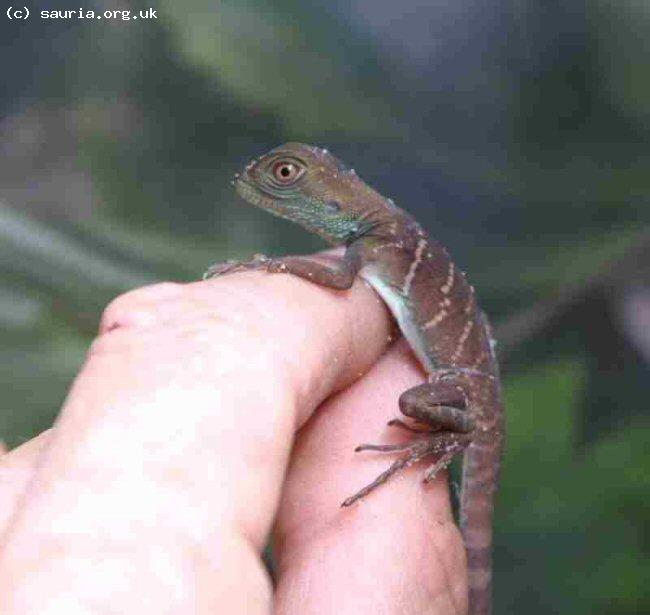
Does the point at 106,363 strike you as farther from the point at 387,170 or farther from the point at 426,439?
the point at 387,170

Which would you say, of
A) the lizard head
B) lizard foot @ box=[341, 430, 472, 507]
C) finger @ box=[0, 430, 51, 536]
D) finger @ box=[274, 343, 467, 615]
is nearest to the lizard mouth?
the lizard head

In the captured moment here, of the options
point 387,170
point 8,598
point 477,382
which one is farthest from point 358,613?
point 387,170

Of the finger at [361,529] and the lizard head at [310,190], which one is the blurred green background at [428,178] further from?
the finger at [361,529]

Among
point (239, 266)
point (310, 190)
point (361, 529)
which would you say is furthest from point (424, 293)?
point (361, 529)

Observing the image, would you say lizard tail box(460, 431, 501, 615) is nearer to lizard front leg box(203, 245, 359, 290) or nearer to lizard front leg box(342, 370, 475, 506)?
lizard front leg box(342, 370, 475, 506)

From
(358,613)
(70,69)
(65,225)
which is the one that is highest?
(70,69)

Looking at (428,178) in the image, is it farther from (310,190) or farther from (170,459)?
(170,459)
